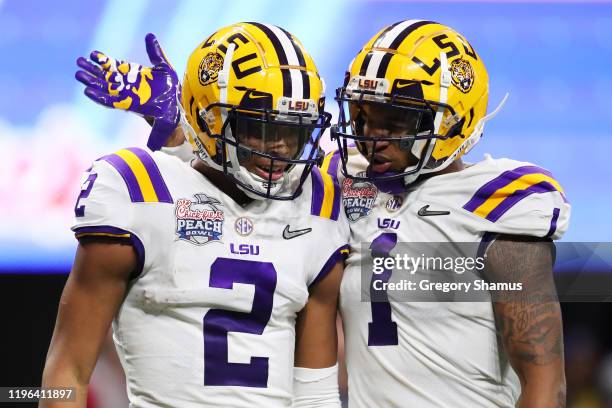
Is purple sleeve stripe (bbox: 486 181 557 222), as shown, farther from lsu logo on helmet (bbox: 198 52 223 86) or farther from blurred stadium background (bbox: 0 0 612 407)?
blurred stadium background (bbox: 0 0 612 407)

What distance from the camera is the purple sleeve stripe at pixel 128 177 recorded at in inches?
95.7

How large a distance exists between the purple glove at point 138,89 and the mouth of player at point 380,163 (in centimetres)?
70

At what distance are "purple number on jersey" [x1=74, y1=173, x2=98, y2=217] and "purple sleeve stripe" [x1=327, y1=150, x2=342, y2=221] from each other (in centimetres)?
60

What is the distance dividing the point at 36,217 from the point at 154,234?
1586mm

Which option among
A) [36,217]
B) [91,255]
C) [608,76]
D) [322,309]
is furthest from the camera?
[608,76]

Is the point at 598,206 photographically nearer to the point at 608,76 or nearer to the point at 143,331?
the point at 608,76

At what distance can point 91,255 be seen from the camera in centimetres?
240

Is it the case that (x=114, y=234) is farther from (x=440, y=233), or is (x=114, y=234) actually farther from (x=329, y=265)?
(x=440, y=233)

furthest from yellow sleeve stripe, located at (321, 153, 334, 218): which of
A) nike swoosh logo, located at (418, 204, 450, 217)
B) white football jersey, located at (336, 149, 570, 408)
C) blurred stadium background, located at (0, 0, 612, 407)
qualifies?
blurred stadium background, located at (0, 0, 612, 407)

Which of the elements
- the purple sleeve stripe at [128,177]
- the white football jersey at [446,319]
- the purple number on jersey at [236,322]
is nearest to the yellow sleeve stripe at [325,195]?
the white football jersey at [446,319]

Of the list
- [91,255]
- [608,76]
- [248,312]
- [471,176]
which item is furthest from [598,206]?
[91,255]

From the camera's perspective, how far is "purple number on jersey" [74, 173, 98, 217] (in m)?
2.41

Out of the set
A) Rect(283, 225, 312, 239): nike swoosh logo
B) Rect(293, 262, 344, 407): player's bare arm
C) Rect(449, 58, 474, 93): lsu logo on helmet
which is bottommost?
Rect(293, 262, 344, 407): player's bare arm

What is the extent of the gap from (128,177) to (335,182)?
0.57 m
